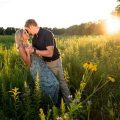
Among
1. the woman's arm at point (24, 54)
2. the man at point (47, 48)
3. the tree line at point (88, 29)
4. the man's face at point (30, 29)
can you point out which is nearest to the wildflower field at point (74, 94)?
the man at point (47, 48)

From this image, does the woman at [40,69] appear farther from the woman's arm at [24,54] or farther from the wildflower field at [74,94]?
the wildflower field at [74,94]

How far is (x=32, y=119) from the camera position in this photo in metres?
5.69

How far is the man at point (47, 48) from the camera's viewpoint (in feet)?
20.8

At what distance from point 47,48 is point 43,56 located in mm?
347

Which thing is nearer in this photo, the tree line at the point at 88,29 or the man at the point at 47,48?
the man at the point at 47,48

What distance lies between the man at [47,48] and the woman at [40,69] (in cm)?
13

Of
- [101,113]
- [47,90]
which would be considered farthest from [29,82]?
[101,113]

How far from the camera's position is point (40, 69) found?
21.4ft

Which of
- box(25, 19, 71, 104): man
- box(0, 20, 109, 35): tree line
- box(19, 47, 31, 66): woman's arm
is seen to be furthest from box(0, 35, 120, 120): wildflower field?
box(0, 20, 109, 35): tree line

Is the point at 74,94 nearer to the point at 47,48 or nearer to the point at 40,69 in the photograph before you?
the point at 40,69

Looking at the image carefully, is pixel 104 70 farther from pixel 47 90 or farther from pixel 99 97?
pixel 47 90

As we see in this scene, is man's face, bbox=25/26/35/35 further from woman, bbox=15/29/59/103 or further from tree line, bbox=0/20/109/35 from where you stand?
tree line, bbox=0/20/109/35

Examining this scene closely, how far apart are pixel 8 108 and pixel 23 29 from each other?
53.6 inches

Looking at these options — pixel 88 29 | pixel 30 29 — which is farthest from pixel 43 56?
pixel 88 29
